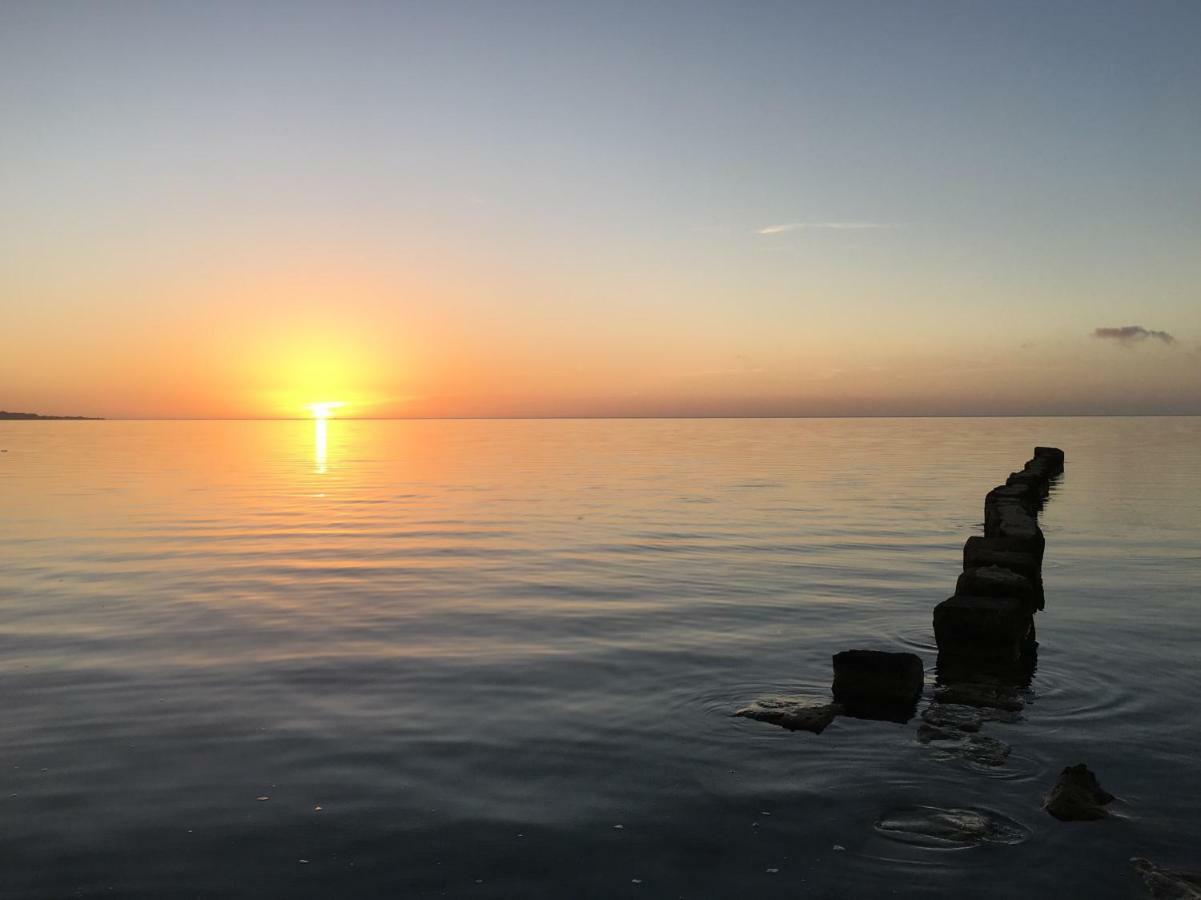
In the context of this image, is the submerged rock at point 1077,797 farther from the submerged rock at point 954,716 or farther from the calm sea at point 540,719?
the submerged rock at point 954,716

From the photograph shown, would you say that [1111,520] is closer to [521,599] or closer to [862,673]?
[521,599]

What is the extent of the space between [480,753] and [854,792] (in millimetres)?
3450

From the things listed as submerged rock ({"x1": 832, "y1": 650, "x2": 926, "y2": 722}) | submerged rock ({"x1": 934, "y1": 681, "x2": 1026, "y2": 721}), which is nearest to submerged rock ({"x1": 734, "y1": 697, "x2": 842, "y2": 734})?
submerged rock ({"x1": 832, "y1": 650, "x2": 926, "y2": 722})

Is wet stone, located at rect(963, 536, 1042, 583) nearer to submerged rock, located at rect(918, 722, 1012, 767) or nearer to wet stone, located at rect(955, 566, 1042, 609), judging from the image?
wet stone, located at rect(955, 566, 1042, 609)

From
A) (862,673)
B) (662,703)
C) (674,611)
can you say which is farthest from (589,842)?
(674,611)

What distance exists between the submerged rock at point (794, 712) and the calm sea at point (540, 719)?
205mm

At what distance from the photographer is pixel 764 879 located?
267 inches

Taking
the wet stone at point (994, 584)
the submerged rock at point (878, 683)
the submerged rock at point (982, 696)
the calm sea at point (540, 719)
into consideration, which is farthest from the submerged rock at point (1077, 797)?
the wet stone at point (994, 584)

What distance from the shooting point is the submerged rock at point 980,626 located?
12.0 meters

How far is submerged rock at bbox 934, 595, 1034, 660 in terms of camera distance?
39.4 ft

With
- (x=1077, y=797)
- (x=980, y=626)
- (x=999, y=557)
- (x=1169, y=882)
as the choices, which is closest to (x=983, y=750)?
(x=1077, y=797)

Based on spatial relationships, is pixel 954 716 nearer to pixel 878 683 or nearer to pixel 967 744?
pixel 878 683

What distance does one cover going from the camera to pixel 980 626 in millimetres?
12086

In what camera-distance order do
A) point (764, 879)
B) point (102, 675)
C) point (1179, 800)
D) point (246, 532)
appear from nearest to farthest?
point (764, 879), point (1179, 800), point (102, 675), point (246, 532)
